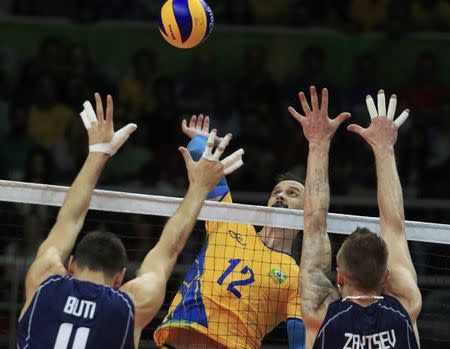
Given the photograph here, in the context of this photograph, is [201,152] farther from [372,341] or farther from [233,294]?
[372,341]

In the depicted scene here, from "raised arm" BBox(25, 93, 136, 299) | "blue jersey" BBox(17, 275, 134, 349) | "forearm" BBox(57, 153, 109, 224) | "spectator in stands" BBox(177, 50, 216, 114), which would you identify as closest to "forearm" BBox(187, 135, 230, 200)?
"raised arm" BBox(25, 93, 136, 299)

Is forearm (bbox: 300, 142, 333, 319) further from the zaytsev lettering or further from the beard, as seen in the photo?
the beard

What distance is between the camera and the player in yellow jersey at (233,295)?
7508 mm

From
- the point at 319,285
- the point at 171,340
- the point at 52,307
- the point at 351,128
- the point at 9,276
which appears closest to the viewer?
the point at 52,307

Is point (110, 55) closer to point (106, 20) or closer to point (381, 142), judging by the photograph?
point (106, 20)

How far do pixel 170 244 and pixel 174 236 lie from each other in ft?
0.16

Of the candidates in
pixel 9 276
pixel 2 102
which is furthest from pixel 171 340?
pixel 2 102

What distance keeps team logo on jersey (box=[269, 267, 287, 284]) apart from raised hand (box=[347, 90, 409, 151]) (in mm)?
1709

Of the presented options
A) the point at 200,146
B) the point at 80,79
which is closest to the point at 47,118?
the point at 80,79

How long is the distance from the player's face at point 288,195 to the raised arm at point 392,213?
6.11 ft

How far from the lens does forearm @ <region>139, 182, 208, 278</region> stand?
5664mm

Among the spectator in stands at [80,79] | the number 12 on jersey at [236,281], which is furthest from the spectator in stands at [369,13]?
the number 12 on jersey at [236,281]

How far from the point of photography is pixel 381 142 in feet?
20.7

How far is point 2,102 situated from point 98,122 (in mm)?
8534
